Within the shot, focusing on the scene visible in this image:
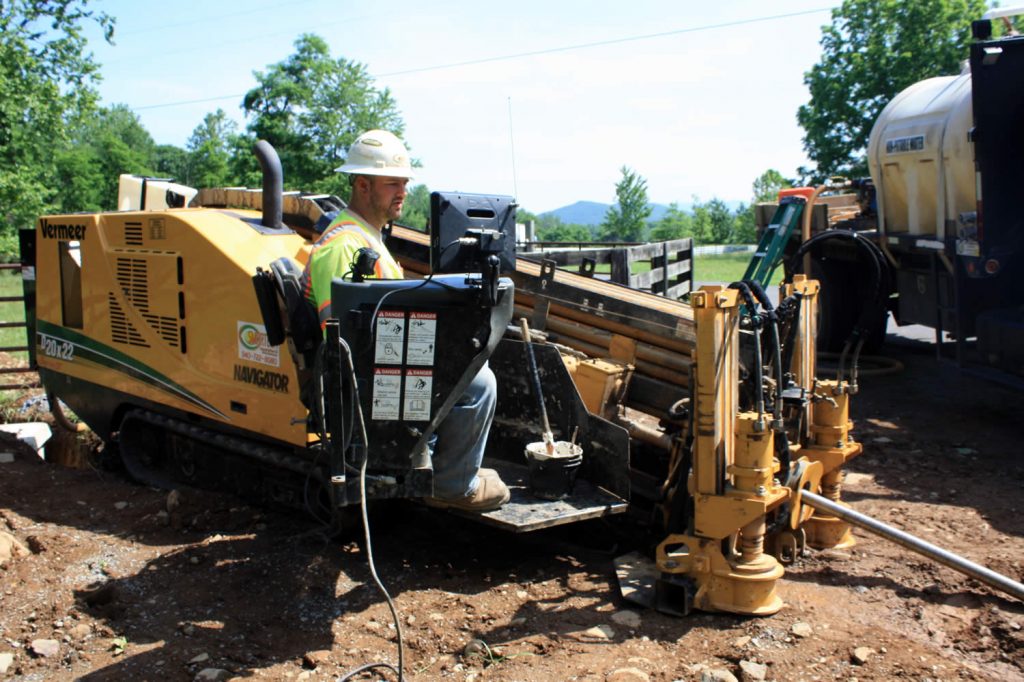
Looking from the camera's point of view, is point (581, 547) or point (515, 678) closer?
point (515, 678)

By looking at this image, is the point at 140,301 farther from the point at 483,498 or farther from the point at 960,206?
the point at 960,206

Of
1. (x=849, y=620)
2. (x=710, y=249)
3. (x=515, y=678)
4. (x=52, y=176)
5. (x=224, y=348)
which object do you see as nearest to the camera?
(x=515, y=678)

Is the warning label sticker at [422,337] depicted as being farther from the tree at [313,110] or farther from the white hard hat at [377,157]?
the tree at [313,110]

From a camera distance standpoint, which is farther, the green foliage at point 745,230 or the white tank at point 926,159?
the green foliage at point 745,230

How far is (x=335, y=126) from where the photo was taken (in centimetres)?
4500

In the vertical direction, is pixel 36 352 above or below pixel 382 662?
above

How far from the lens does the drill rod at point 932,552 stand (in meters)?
3.85

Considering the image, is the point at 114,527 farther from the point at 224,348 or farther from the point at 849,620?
the point at 849,620

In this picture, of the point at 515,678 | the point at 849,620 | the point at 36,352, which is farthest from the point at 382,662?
the point at 36,352

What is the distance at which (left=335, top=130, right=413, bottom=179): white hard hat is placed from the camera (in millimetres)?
4301

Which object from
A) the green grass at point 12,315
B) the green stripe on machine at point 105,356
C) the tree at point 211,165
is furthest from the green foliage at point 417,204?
the green stripe on machine at point 105,356

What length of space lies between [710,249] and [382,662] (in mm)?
42190

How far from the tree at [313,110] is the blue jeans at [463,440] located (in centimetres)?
3989

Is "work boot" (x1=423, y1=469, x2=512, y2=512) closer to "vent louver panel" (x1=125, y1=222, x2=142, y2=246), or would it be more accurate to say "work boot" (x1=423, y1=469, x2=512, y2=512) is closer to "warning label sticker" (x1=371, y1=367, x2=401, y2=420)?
"warning label sticker" (x1=371, y1=367, x2=401, y2=420)
